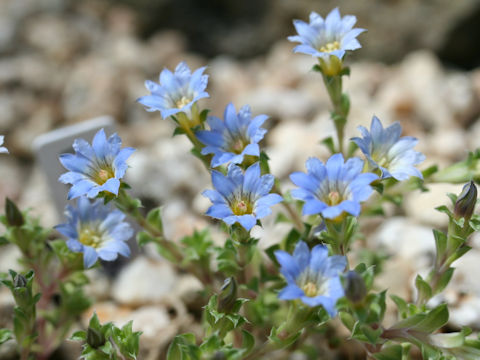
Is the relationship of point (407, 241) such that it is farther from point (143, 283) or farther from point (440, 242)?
point (143, 283)

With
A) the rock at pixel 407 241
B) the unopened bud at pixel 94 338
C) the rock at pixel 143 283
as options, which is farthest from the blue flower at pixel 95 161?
the rock at pixel 407 241

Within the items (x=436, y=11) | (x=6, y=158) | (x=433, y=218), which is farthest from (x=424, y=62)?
(x=6, y=158)

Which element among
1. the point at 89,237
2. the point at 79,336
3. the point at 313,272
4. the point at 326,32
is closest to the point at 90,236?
the point at 89,237

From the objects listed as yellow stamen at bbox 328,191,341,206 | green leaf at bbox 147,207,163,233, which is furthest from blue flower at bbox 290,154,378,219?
green leaf at bbox 147,207,163,233

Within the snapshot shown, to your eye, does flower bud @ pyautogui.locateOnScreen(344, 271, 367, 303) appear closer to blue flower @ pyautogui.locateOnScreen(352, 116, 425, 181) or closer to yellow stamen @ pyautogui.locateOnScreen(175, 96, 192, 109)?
blue flower @ pyautogui.locateOnScreen(352, 116, 425, 181)

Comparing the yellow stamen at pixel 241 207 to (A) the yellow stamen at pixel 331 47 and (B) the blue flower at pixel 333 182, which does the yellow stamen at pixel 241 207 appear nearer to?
(B) the blue flower at pixel 333 182
